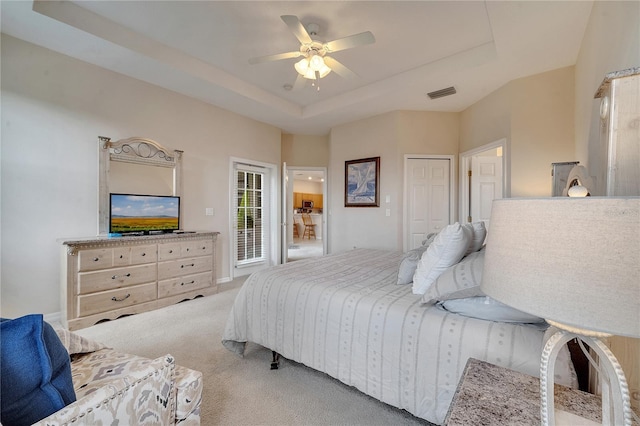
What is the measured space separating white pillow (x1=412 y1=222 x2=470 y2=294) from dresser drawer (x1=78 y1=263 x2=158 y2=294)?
2.92m

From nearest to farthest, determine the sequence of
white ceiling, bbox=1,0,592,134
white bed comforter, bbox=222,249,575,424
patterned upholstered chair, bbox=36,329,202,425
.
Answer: patterned upholstered chair, bbox=36,329,202,425 < white bed comforter, bbox=222,249,575,424 < white ceiling, bbox=1,0,592,134

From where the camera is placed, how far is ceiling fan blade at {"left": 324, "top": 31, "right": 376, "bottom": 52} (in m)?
2.11

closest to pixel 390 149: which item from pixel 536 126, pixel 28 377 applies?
pixel 536 126

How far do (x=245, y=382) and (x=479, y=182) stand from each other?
162 inches

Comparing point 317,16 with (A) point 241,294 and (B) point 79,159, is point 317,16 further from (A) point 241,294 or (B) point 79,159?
(B) point 79,159

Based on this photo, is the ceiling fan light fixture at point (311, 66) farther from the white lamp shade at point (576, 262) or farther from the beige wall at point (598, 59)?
the white lamp shade at point (576, 262)

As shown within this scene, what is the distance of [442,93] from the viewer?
3.60m

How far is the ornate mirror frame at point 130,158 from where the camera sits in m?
3.04

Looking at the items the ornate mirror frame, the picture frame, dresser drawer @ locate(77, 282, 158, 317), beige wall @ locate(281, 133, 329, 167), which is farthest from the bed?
beige wall @ locate(281, 133, 329, 167)

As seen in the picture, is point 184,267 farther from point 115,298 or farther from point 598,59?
point 598,59

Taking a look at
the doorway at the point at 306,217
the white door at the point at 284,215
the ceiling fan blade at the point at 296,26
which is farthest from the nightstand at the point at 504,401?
the doorway at the point at 306,217

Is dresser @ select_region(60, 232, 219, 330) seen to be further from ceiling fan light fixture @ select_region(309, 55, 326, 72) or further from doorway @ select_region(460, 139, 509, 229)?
A: doorway @ select_region(460, 139, 509, 229)

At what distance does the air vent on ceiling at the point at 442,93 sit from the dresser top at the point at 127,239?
361 cm

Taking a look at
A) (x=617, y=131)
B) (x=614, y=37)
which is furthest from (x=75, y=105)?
(x=614, y=37)
